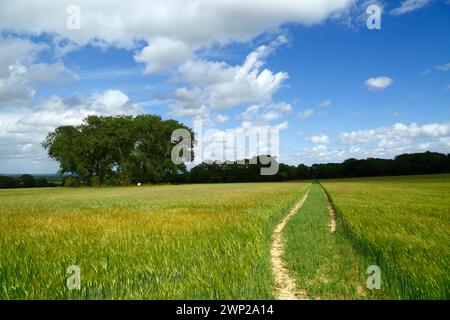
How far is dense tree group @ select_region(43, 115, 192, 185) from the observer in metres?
80.1

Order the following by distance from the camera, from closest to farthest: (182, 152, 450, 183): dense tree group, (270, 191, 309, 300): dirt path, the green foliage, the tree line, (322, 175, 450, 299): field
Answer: (322, 175, 450, 299): field < (270, 191, 309, 300): dirt path < the tree line < the green foliage < (182, 152, 450, 183): dense tree group

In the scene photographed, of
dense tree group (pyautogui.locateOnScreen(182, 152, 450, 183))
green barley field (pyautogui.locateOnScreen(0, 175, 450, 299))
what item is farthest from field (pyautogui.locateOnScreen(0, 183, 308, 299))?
dense tree group (pyautogui.locateOnScreen(182, 152, 450, 183))

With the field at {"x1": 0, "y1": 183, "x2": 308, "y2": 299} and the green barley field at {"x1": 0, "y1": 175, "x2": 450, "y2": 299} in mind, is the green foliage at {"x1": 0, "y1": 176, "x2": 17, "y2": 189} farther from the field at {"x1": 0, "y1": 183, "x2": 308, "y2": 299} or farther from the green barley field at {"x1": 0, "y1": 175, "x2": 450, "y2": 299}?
the green barley field at {"x1": 0, "y1": 175, "x2": 450, "y2": 299}

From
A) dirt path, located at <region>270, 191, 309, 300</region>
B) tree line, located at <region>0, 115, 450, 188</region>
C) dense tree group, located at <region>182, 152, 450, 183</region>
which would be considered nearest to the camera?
dirt path, located at <region>270, 191, 309, 300</region>

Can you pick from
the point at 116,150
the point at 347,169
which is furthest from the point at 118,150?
the point at 347,169

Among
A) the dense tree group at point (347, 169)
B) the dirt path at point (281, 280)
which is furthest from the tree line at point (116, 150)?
the dirt path at point (281, 280)

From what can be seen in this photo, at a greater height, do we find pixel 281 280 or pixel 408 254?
pixel 408 254

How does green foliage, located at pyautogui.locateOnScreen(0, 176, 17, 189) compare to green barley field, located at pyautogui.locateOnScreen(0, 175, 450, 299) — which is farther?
green foliage, located at pyautogui.locateOnScreen(0, 176, 17, 189)

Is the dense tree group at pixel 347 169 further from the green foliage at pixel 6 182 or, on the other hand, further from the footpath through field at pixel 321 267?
the footpath through field at pixel 321 267

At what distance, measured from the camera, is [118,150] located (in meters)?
84.7

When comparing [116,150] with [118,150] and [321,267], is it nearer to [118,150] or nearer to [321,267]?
[118,150]

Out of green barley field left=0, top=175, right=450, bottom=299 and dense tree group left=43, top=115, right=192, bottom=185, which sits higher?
dense tree group left=43, top=115, right=192, bottom=185
